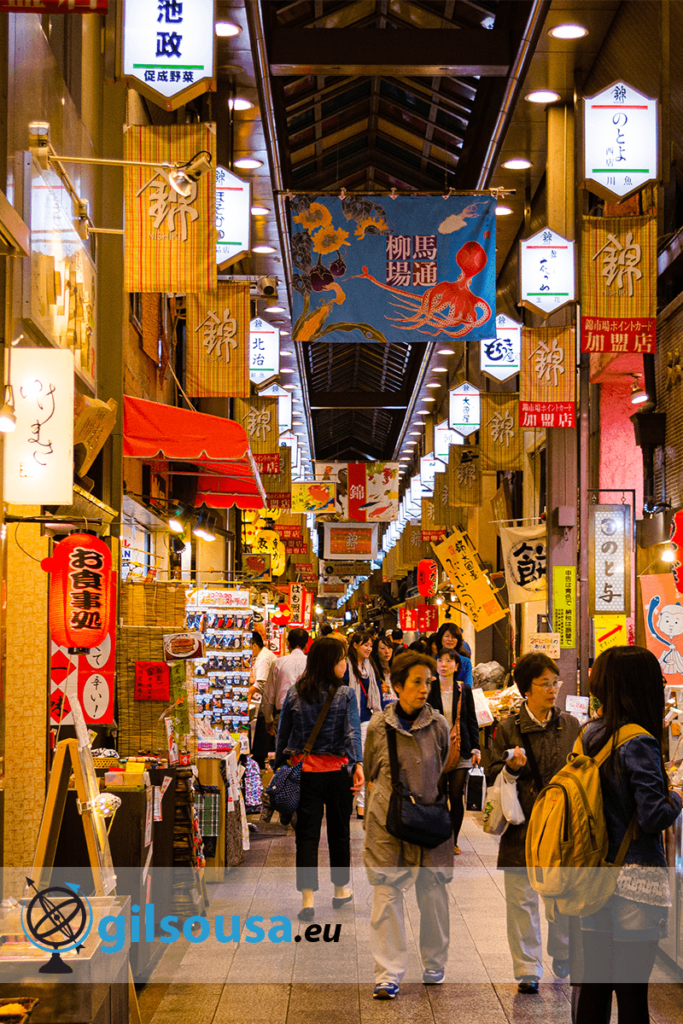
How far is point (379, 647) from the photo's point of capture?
1562cm

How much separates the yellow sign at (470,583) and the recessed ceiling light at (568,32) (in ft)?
25.8

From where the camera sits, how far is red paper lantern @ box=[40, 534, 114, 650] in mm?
6766

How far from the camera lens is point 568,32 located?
11.7 m

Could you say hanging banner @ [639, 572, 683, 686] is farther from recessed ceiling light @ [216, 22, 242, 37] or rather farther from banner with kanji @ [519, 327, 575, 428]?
recessed ceiling light @ [216, 22, 242, 37]

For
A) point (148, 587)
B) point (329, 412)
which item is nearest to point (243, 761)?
point (148, 587)

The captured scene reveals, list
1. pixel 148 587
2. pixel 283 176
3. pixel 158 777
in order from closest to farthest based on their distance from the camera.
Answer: pixel 158 777 < pixel 148 587 < pixel 283 176

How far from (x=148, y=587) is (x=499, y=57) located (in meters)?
5.93

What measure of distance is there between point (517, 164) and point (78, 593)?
11029mm

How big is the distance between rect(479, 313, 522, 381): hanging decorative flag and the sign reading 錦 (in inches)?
362

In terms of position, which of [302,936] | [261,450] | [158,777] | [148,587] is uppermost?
[261,450]

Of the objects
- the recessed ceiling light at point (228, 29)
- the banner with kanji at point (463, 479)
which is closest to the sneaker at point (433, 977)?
the recessed ceiling light at point (228, 29)

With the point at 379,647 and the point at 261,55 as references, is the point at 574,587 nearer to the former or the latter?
the point at 379,647

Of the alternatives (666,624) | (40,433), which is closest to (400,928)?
(666,624)

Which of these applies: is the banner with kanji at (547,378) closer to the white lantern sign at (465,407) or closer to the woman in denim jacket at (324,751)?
the woman in denim jacket at (324,751)
